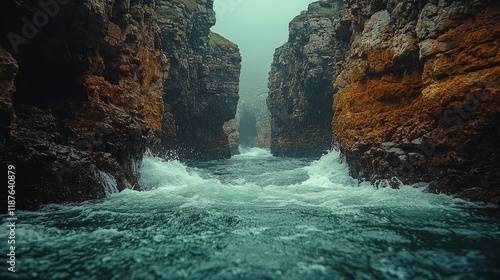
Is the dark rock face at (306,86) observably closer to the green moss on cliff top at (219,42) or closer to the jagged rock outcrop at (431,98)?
the green moss on cliff top at (219,42)

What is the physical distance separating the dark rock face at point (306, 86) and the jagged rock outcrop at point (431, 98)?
23165 millimetres

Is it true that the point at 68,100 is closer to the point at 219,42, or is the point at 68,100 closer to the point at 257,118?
the point at 219,42

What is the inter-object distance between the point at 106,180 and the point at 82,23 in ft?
19.3

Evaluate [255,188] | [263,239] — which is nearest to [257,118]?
[255,188]

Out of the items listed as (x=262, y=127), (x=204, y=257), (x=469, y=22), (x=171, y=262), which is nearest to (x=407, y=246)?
A: (x=204, y=257)

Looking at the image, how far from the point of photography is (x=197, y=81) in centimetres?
3872

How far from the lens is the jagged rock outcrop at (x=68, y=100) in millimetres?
8859

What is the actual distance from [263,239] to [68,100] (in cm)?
997

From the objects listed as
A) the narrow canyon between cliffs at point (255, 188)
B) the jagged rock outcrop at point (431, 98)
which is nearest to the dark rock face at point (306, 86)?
the narrow canyon between cliffs at point (255, 188)

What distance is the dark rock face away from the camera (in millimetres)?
39438

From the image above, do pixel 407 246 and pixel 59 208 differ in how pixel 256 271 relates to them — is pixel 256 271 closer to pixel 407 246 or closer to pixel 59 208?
pixel 407 246

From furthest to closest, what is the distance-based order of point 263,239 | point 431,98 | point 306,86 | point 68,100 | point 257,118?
1. point 257,118
2. point 306,86
3. point 68,100
4. point 431,98
5. point 263,239

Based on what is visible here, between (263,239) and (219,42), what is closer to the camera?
(263,239)

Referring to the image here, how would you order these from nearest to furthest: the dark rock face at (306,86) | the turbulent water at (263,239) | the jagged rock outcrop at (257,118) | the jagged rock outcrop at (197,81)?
1. the turbulent water at (263,239)
2. the jagged rock outcrop at (197,81)
3. the dark rock face at (306,86)
4. the jagged rock outcrop at (257,118)
